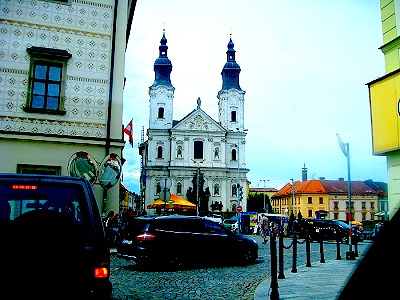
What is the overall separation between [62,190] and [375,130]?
6.35 metres

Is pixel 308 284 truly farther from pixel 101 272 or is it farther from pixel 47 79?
pixel 47 79

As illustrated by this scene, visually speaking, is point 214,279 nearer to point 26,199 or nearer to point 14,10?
point 26,199

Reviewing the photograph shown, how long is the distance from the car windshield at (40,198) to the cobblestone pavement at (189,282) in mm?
3668

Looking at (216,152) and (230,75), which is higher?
(230,75)

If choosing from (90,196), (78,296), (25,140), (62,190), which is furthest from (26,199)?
(25,140)

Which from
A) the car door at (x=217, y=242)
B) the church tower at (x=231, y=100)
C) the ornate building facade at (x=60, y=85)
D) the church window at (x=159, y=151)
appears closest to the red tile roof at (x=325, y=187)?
the church tower at (x=231, y=100)

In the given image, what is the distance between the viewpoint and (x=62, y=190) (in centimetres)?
414

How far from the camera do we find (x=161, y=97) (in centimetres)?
7875

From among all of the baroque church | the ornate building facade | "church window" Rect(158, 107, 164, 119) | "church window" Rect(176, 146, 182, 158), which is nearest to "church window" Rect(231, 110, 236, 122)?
the baroque church

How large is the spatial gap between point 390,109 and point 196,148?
69259mm

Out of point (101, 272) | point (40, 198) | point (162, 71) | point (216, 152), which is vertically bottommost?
point (101, 272)

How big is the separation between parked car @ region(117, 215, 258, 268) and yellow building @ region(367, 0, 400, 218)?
6.81 m

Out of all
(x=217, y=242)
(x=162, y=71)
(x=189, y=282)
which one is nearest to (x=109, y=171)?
(x=217, y=242)

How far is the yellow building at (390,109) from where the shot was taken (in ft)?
24.6
